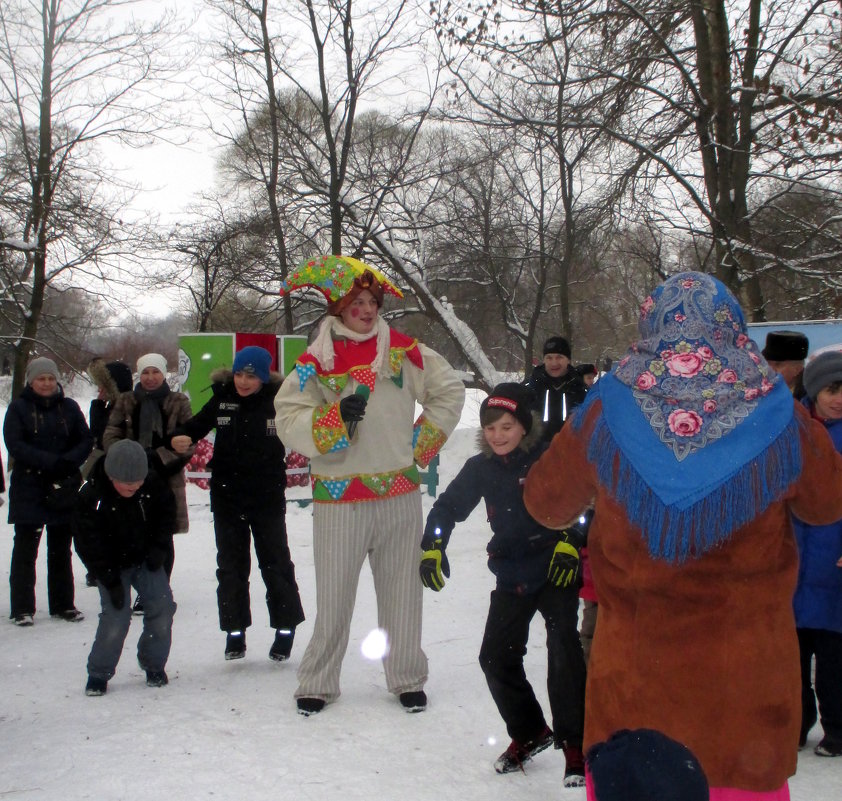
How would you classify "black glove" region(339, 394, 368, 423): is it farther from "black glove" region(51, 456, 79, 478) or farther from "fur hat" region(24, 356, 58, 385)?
"fur hat" region(24, 356, 58, 385)

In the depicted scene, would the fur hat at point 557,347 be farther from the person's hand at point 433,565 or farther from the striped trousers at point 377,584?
the person's hand at point 433,565

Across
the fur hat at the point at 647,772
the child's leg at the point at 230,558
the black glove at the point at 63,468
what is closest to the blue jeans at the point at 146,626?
the child's leg at the point at 230,558

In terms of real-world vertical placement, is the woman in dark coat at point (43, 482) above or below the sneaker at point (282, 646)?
above

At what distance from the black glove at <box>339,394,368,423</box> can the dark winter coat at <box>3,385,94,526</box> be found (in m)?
3.04

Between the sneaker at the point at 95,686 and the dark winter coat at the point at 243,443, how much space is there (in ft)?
3.59

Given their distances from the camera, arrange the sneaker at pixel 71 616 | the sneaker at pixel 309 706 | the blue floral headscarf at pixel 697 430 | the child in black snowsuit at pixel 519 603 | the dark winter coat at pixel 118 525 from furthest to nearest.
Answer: the sneaker at pixel 71 616
the dark winter coat at pixel 118 525
the sneaker at pixel 309 706
the child in black snowsuit at pixel 519 603
the blue floral headscarf at pixel 697 430

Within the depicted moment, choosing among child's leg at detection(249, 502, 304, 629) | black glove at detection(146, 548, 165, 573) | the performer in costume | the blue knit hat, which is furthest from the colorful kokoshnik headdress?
black glove at detection(146, 548, 165, 573)

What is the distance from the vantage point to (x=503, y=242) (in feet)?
45.6

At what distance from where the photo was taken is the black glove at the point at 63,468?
5.89m

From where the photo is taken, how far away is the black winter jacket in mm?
3283

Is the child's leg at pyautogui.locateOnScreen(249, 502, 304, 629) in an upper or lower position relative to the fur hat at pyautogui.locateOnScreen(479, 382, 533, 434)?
lower

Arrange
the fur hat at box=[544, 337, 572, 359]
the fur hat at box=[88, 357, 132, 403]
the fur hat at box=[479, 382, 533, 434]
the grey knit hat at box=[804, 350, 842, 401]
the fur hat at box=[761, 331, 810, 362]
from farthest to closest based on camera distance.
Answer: the fur hat at box=[88, 357, 132, 403]
the fur hat at box=[544, 337, 572, 359]
the fur hat at box=[761, 331, 810, 362]
the grey knit hat at box=[804, 350, 842, 401]
the fur hat at box=[479, 382, 533, 434]

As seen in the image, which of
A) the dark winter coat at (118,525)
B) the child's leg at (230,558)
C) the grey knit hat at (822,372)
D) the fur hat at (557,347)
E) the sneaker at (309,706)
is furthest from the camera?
the fur hat at (557,347)

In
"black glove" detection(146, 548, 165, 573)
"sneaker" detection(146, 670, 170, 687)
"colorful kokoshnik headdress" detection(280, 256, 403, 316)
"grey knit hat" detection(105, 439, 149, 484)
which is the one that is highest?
"colorful kokoshnik headdress" detection(280, 256, 403, 316)
